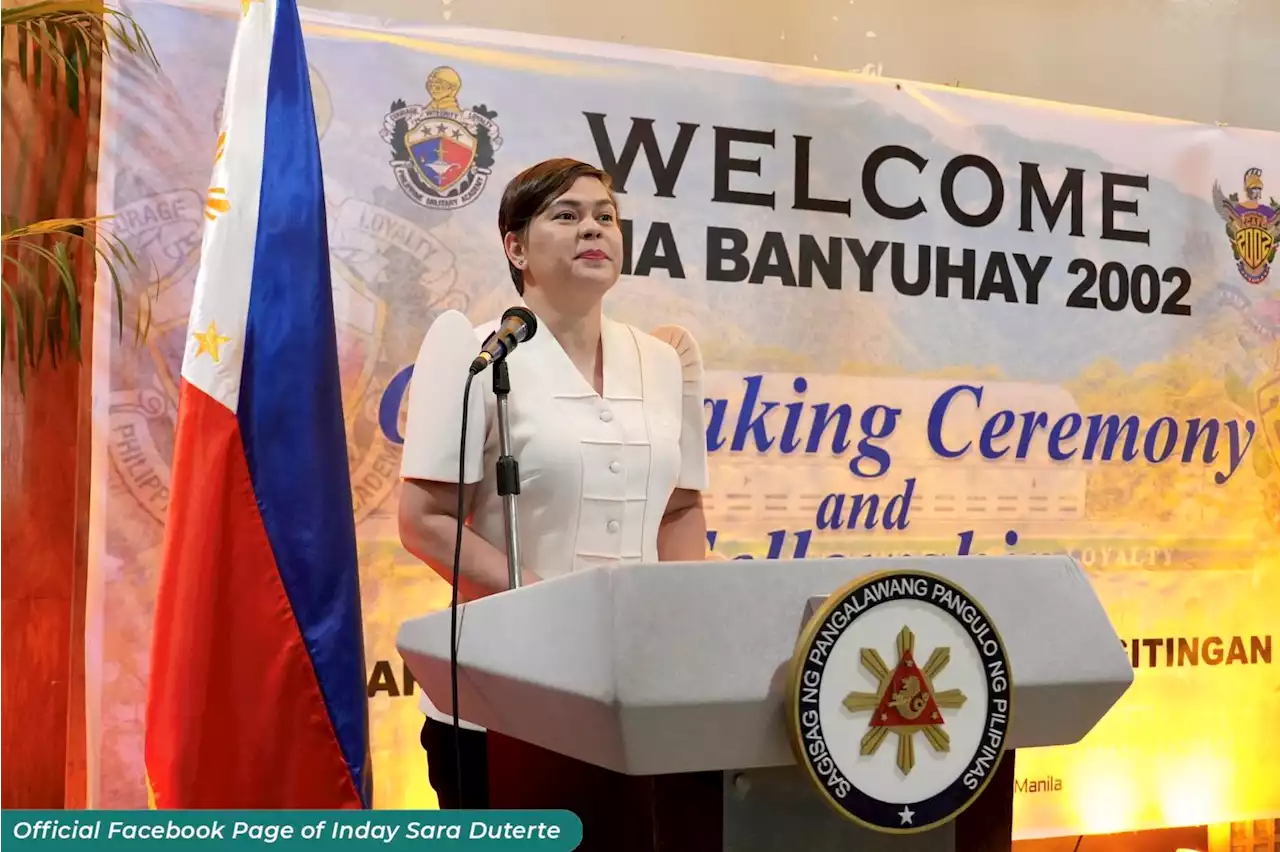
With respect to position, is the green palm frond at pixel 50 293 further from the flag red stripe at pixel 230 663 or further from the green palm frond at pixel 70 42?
the flag red stripe at pixel 230 663

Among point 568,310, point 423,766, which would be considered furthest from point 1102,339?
point 423,766

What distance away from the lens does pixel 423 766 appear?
102 inches

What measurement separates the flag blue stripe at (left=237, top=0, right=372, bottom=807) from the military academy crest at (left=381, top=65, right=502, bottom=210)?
497 millimetres

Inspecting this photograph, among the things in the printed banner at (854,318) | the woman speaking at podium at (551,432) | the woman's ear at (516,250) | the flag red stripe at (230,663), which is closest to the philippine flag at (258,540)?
the flag red stripe at (230,663)

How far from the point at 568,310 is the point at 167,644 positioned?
2.83 feet

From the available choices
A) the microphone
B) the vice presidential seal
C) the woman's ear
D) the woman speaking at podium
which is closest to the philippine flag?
the woman speaking at podium

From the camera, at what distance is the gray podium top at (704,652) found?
0.82m

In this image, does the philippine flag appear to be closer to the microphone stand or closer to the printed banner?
the printed banner

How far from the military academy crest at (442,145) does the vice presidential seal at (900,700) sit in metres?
1.94

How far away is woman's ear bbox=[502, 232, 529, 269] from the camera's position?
77.4 inches

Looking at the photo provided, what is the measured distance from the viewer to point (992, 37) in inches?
125

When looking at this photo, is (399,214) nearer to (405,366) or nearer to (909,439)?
(405,366)

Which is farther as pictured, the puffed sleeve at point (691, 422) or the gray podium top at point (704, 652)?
the puffed sleeve at point (691, 422)
